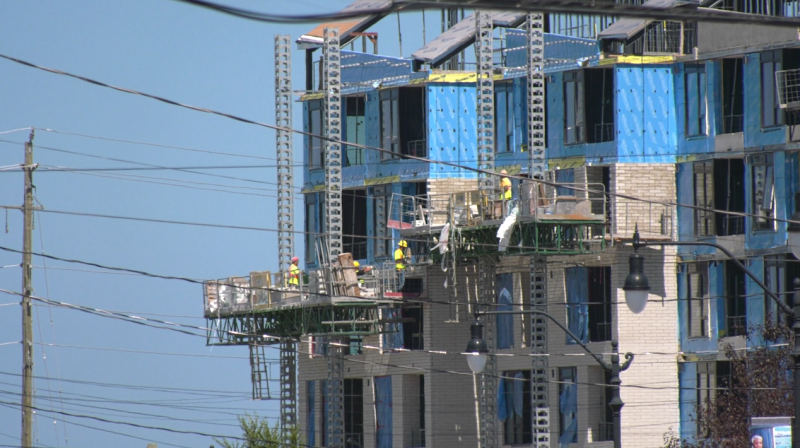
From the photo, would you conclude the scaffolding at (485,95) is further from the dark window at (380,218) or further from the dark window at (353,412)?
the dark window at (353,412)

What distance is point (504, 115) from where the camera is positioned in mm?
54875

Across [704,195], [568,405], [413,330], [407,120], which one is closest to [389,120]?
[407,120]

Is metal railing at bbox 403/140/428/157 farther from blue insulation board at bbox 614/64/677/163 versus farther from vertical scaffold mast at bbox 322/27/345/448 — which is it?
blue insulation board at bbox 614/64/677/163

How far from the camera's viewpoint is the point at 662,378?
49281 millimetres

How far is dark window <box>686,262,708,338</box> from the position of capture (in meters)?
49.4

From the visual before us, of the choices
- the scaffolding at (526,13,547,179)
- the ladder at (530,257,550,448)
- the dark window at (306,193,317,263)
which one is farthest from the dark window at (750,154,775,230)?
the dark window at (306,193,317,263)

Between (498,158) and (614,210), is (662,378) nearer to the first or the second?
(614,210)

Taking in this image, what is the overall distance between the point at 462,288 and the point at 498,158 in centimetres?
506

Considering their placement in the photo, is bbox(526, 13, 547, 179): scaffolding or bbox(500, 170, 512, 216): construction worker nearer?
bbox(500, 170, 512, 216): construction worker

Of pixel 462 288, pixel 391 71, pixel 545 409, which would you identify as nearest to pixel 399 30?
pixel 391 71

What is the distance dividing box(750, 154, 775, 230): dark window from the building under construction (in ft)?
1.29

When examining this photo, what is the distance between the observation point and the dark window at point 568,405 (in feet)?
165

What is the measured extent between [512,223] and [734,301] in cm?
815

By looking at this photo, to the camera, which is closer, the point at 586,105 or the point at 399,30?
the point at 586,105
